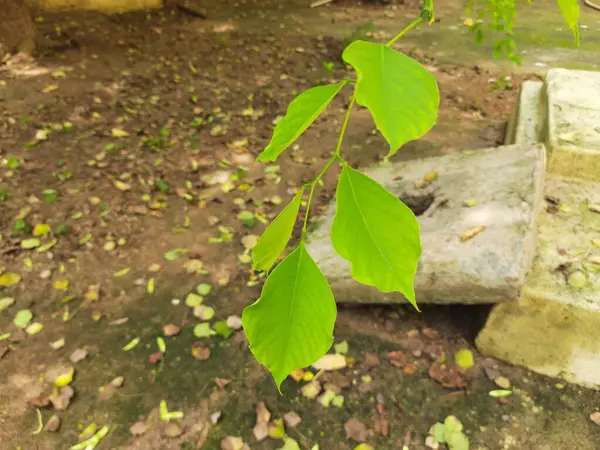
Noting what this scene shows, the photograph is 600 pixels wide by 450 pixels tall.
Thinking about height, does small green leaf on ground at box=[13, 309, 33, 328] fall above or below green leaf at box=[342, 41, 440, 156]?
below

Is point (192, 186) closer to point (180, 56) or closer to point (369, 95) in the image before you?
point (180, 56)

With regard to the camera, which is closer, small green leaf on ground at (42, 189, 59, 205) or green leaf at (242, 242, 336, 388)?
green leaf at (242, 242, 336, 388)

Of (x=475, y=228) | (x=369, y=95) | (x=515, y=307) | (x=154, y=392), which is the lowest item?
(x=154, y=392)

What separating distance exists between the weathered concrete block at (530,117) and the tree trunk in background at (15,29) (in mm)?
4788

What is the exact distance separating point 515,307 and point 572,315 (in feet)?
0.72

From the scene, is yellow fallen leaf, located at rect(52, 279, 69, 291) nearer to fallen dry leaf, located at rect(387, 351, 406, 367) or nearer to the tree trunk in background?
fallen dry leaf, located at rect(387, 351, 406, 367)

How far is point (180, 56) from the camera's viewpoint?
228 inches

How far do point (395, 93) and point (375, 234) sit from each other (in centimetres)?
13

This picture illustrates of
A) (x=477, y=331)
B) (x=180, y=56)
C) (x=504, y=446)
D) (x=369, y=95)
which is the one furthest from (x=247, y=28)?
(x=369, y=95)

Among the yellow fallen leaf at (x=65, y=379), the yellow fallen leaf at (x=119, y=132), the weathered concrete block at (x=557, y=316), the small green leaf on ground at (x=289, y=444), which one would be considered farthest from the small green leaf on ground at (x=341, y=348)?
the yellow fallen leaf at (x=119, y=132)

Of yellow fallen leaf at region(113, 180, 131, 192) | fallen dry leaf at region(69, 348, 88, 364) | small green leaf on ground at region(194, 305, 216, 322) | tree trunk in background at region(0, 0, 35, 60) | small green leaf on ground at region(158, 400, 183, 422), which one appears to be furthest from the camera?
tree trunk in background at region(0, 0, 35, 60)

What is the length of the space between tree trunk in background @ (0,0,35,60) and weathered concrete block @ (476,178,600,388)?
5224 mm

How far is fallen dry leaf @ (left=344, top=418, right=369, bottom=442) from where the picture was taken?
2.14 meters

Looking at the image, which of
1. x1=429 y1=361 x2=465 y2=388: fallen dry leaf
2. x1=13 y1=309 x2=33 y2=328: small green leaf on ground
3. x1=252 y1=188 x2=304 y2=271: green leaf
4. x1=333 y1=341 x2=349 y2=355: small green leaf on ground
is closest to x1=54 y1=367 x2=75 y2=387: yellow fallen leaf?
x1=13 y1=309 x2=33 y2=328: small green leaf on ground
